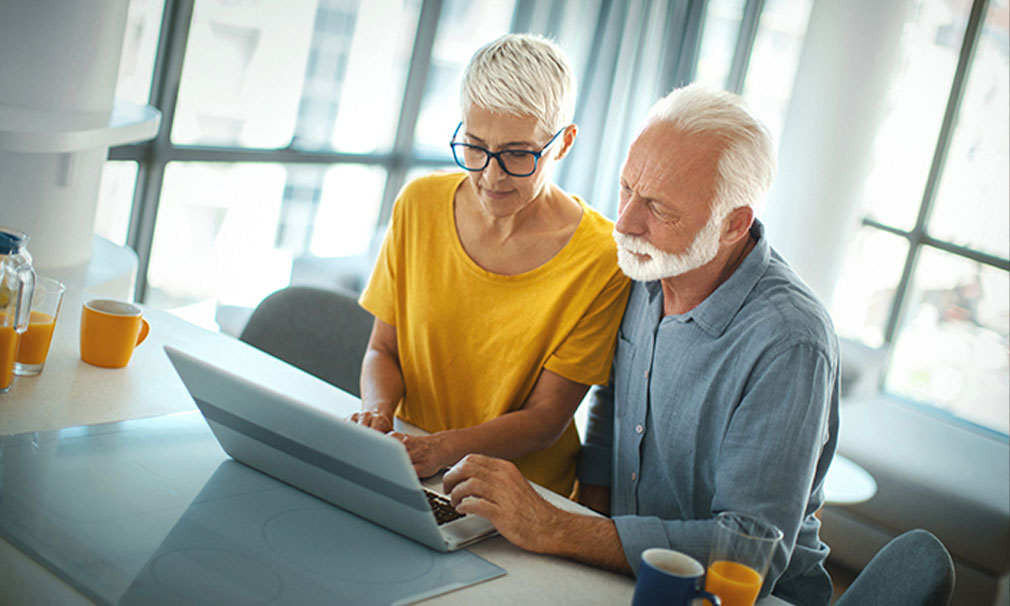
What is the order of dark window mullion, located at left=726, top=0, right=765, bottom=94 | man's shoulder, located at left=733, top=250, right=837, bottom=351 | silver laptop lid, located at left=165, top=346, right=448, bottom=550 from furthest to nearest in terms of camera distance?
dark window mullion, located at left=726, top=0, right=765, bottom=94 → man's shoulder, located at left=733, top=250, right=837, bottom=351 → silver laptop lid, located at left=165, top=346, right=448, bottom=550

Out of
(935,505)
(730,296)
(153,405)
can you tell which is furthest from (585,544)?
(935,505)

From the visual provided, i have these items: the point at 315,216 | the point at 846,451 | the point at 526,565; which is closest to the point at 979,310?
the point at 846,451

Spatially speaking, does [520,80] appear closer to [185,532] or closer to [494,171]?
[494,171]

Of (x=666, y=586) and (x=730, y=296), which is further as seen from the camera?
(x=730, y=296)

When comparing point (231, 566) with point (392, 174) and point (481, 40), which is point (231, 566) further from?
point (481, 40)

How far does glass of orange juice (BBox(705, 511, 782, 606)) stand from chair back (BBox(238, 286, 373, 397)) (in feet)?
3.42

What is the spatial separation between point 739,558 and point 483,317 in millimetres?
721

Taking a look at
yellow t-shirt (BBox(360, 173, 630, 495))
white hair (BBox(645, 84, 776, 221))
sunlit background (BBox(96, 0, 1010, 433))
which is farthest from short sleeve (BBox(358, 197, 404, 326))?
sunlit background (BBox(96, 0, 1010, 433))

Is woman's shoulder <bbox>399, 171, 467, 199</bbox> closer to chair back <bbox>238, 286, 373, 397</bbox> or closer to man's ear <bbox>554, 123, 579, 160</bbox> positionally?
man's ear <bbox>554, 123, 579, 160</bbox>

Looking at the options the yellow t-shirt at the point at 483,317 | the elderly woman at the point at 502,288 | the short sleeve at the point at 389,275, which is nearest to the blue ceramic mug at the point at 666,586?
the elderly woman at the point at 502,288

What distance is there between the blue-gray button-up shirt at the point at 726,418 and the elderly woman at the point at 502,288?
0.08 metres

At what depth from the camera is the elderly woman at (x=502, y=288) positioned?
1495 millimetres

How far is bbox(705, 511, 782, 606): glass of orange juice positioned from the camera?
1.00 meters

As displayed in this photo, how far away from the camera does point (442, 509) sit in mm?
1219
